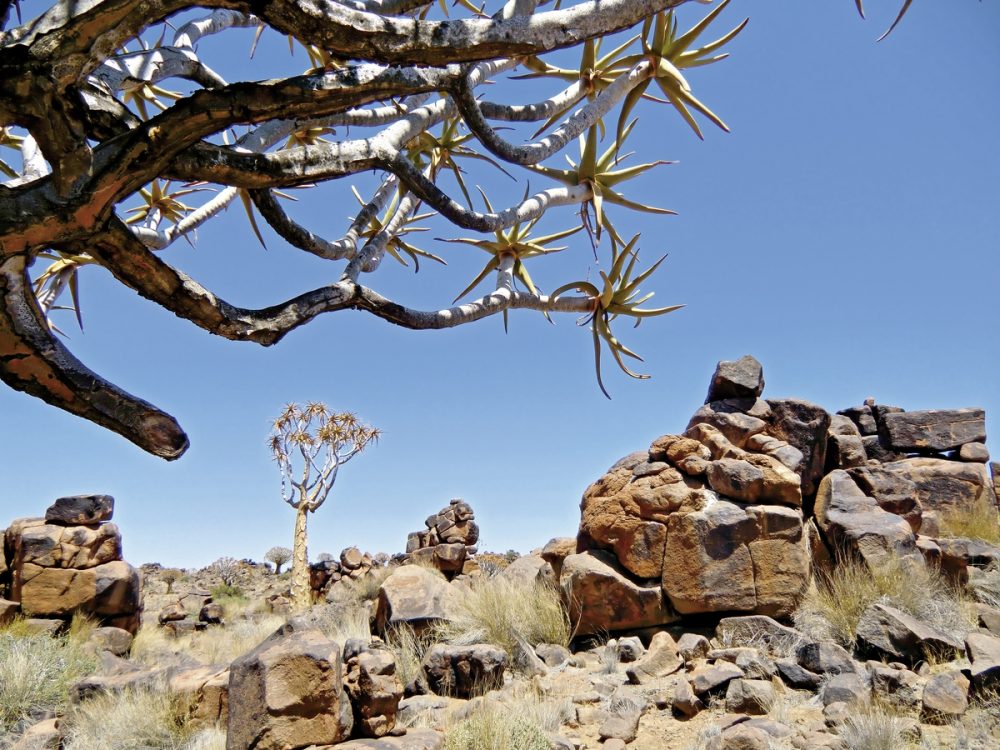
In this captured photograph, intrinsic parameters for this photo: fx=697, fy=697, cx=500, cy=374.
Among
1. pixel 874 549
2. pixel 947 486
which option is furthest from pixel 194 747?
pixel 947 486

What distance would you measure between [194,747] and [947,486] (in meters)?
13.2

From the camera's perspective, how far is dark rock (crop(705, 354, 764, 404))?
32.4 feet

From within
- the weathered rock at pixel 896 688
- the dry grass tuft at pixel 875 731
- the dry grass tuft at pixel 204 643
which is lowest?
the dry grass tuft at pixel 875 731

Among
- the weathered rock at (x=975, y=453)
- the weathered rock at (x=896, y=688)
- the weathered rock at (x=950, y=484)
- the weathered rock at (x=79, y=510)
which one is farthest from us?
the weathered rock at (x=975, y=453)

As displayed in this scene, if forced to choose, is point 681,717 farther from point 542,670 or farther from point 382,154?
point 382,154

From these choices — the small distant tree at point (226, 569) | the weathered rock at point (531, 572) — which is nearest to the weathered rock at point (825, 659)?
the weathered rock at point (531, 572)

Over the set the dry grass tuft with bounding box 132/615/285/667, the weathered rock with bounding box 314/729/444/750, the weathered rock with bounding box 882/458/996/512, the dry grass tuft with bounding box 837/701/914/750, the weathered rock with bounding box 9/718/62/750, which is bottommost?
the dry grass tuft with bounding box 837/701/914/750

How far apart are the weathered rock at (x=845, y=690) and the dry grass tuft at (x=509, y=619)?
2.87 meters

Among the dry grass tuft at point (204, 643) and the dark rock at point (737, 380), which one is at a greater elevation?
→ the dark rock at point (737, 380)

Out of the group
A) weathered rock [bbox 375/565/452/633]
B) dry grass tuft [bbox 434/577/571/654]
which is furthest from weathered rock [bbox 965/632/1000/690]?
weathered rock [bbox 375/565/452/633]

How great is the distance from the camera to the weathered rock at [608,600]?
7500mm

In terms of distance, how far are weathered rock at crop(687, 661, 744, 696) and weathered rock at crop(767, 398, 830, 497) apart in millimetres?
3827

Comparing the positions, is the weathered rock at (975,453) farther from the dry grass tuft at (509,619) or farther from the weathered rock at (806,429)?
the dry grass tuft at (509,619)

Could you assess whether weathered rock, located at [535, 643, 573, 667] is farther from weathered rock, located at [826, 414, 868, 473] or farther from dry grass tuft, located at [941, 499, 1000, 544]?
dry grass tuft, located at [941, 499, 1000, 544]
